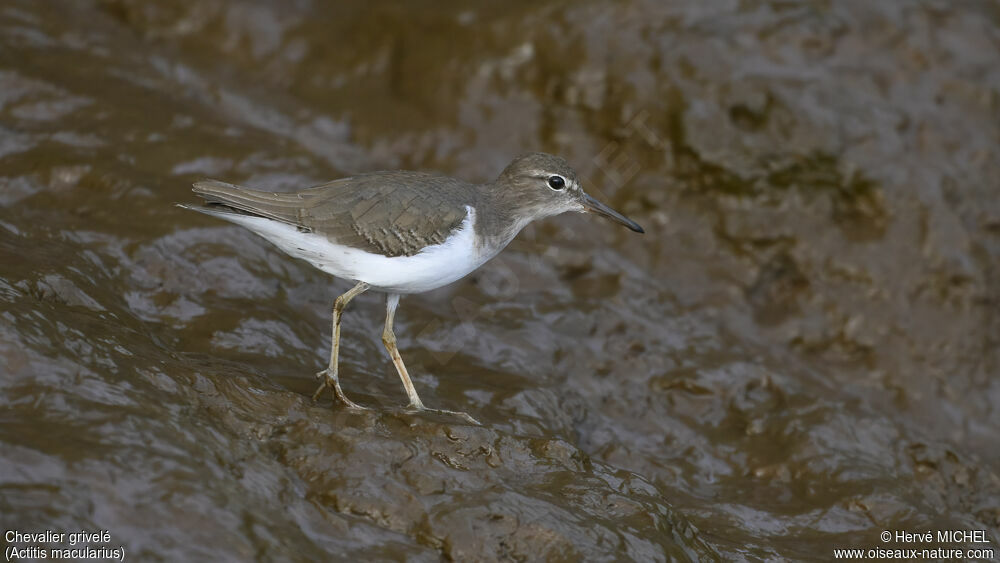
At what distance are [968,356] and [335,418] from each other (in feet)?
20.3

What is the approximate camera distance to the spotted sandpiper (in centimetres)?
600

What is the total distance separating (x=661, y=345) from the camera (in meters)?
8.11

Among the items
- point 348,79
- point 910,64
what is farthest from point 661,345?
point 348,79

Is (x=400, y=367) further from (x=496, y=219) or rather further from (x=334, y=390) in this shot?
(x=496, y=219)

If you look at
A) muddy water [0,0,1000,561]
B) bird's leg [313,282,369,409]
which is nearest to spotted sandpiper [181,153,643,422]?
bird's leg [313,282,369,409]

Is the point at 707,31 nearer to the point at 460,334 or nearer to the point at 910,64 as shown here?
the point at 910,64

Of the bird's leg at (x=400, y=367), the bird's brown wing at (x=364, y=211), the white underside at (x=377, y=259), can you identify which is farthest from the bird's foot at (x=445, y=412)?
the bird's brown wing at (x=364, y=211)

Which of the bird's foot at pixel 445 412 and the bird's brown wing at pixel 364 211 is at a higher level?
the bird's brown wing at pixel 364 211

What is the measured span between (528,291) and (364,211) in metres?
2.86

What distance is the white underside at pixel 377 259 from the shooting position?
6.01 metres

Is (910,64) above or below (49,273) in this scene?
above

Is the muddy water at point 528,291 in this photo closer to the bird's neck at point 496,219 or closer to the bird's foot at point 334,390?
the bird's foot at point 334,390

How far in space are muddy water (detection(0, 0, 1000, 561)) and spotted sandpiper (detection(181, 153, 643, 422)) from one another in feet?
2.60

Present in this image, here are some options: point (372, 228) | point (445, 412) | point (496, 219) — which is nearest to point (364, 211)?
point (372, 228)
